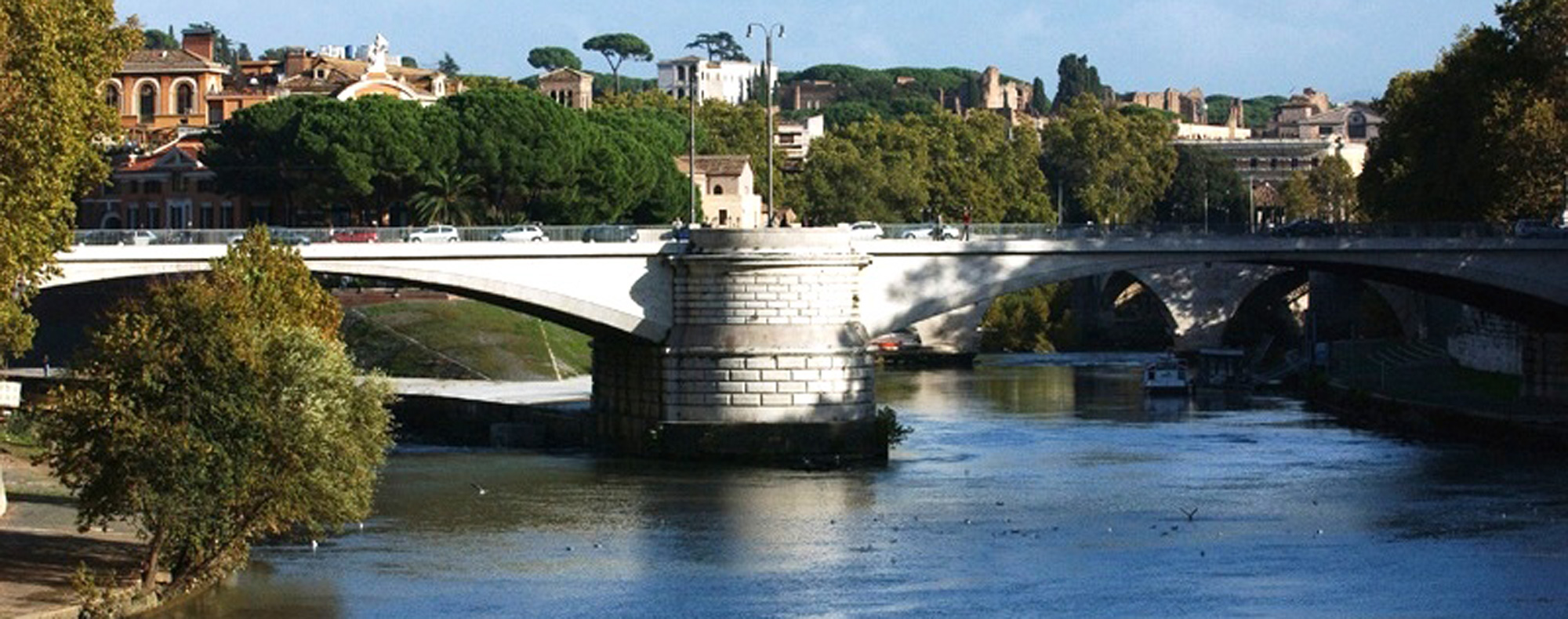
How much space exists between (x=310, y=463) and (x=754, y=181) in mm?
85840

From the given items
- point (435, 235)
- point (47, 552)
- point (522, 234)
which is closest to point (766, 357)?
point (522, 234)

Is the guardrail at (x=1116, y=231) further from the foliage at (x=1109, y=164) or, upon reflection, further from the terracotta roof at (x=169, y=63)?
the foliage at (x=1109, y=164)

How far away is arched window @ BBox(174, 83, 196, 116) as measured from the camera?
11128cm

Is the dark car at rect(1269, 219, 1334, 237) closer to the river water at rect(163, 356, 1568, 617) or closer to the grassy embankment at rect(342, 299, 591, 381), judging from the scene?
the river water at rect(163, 356, 1568, 617)

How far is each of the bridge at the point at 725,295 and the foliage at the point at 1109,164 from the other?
69.5 metres

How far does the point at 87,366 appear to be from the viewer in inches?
1353

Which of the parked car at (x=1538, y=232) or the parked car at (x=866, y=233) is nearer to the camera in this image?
the parked car at (x=866, y=233)

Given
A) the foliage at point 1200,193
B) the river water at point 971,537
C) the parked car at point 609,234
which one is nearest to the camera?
the river water at point 971,537

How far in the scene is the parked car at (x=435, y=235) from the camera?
55094 mm

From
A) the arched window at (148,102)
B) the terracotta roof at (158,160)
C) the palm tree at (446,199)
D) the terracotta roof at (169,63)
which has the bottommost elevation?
the palm tree at (446,199)

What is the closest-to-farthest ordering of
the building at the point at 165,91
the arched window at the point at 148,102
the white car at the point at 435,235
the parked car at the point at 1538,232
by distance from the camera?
the white car at the point at 435,235, the parked car at the point at 1538,232, the building at the point at 165,91, the arched window at the point at 148,102

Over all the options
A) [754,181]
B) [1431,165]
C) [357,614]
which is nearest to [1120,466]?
[1431,165]

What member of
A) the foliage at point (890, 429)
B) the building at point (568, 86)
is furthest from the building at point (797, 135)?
the foliage at point (890, 429)

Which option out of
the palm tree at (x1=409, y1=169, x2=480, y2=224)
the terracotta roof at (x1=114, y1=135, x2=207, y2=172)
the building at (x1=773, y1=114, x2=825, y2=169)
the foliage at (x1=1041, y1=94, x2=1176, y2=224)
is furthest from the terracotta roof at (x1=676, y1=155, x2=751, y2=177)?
the building at (x1=773, y1=114, x2=825, y2=169)
